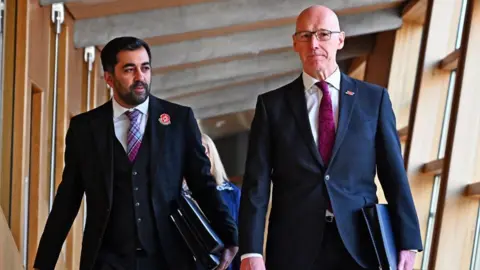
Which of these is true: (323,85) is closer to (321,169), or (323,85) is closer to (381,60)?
(321,169)

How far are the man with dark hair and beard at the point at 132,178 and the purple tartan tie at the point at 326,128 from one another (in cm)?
55

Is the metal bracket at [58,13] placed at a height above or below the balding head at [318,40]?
above

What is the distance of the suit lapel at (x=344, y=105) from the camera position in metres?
3.08

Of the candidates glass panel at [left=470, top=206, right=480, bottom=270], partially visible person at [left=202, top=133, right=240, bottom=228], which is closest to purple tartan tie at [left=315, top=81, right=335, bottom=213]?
partially visible person at [left=202, top=133, right=240, bottom=228]

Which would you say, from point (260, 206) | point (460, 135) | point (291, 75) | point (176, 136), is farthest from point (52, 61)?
point (291, 75)

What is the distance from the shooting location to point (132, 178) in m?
3.39

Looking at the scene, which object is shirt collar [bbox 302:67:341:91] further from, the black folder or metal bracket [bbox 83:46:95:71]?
metal bracket [bbox 83:46:95:71]

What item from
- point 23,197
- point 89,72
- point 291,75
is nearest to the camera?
point 23,197

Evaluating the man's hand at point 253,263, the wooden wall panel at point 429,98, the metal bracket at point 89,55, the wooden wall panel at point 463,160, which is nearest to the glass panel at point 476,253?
the wooden wall panel at point 463,160

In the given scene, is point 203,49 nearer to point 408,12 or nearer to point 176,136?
point 408,12

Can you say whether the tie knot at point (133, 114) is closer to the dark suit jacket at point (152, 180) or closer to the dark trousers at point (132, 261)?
the dark suit jacket at point (152, 180)

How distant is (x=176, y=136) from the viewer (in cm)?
351

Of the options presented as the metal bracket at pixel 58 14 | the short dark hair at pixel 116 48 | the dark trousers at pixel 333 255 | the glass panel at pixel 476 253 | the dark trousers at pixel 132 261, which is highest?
the metal bracket at pixel 58 14

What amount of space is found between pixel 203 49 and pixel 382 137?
23.9 feet
